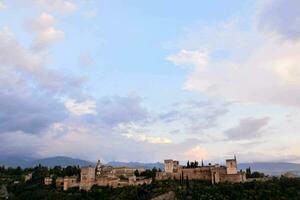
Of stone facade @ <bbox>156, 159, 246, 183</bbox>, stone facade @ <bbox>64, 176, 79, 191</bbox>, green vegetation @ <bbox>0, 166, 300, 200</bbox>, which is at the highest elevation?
stone facade @ <bbox>156, 159, 246, 183</bbox>

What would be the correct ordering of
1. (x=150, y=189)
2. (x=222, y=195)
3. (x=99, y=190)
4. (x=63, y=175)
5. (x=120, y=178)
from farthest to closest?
(x=63, y=175) → (x=120, y=178) → (x=99, y=190) → (x=150, y=189) → (x=222, y=195)

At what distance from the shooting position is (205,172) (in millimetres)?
83938

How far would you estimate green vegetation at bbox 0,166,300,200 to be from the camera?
67.7 m

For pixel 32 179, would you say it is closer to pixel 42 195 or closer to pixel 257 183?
pixel 42 195

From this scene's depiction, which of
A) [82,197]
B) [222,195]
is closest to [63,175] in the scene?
[82,197]

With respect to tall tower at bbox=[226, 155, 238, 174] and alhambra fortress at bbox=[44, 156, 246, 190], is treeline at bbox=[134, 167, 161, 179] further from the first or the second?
tall tower at bbox=[226, 155, 238, 174]

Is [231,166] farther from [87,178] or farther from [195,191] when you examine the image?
[87,178]

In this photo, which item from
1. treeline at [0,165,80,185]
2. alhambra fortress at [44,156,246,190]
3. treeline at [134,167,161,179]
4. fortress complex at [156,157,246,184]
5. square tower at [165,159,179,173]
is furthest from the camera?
treeline at [0,165,80,185]

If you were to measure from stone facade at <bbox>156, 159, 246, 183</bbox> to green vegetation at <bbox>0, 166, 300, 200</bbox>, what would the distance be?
2778mm

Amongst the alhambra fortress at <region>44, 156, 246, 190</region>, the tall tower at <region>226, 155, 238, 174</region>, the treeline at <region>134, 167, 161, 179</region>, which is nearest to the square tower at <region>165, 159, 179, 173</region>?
the alhambra fortress at <region>44, 156, 246, 190</region>

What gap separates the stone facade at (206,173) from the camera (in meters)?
78.7

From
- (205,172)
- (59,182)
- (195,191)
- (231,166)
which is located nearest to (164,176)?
(205,172)

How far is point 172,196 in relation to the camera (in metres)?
70.3

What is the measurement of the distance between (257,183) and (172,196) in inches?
584
